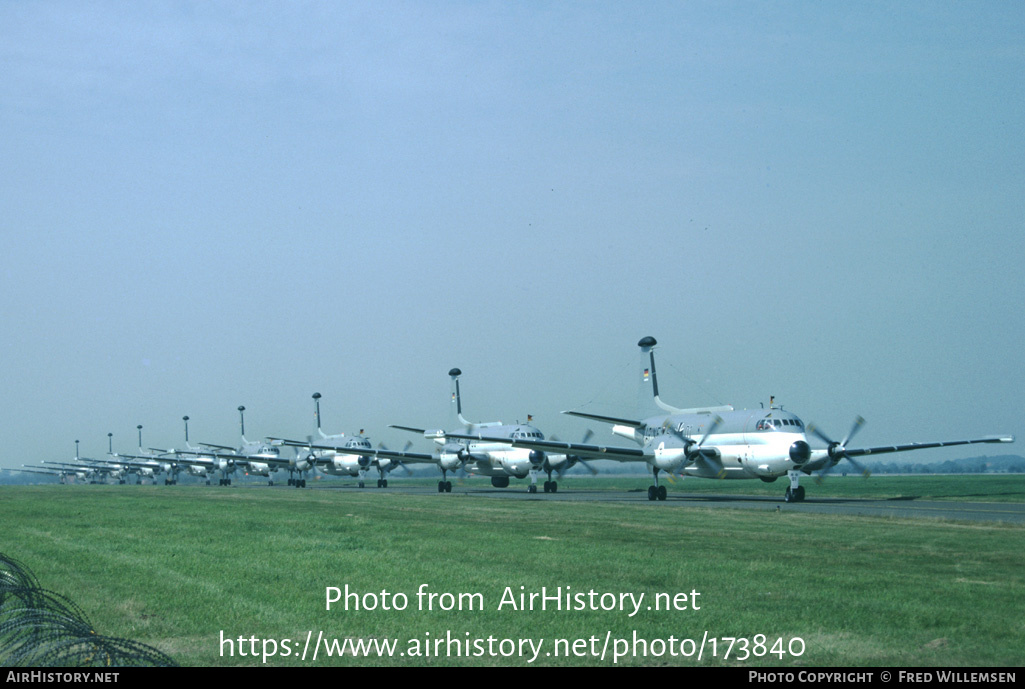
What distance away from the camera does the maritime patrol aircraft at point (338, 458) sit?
7562cm

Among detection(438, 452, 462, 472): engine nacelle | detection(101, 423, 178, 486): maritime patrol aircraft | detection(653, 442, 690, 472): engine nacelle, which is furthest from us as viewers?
detection(101, 423, 178, 486): maritime patrol aircraft

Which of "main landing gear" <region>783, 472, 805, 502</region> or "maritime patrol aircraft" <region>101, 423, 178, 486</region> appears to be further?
"maritime patrol aircraft" <region>101, 423, 178, 486</region>

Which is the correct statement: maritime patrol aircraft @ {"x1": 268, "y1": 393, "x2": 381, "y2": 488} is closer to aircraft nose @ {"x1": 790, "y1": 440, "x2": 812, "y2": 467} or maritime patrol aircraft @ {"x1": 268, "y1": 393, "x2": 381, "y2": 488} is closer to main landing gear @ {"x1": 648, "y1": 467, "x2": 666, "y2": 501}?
main landing gear @ {"x1": 648, "y1": 467, "x2": 666, "y2": 501}

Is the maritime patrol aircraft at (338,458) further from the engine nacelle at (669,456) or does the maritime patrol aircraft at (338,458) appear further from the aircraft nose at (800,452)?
the aircraft nose at (800,452)

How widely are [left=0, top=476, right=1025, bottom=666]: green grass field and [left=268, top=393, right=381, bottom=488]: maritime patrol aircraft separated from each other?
A: 49.2m

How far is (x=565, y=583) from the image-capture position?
14023mm

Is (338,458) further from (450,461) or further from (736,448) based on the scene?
(736,448)

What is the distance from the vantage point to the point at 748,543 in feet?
66.0

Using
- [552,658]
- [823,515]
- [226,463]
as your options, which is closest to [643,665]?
[552,658]

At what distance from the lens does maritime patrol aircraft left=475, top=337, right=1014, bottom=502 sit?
38.2m

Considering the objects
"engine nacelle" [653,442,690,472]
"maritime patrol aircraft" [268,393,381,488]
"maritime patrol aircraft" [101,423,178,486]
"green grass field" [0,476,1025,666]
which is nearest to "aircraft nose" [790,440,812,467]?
"engine nacelle" [653,442,690,472]

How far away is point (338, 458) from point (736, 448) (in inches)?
1851

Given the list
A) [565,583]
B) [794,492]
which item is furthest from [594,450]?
[565,583]
